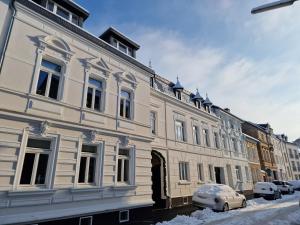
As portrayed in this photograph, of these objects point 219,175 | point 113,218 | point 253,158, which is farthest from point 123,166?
point 253,158

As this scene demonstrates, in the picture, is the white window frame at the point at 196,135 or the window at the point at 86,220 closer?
the window at the point at 86,220

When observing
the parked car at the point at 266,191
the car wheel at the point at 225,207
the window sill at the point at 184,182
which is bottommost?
the car wheel at the point at 225,207

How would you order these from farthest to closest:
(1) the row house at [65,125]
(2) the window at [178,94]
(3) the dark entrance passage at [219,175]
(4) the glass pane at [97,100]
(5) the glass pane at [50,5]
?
1. (3) the dark entrance passage at [219,175]
2. (2) the window at [178,94]
3. (4) the glass pane at [97,100]
4. (5) the glass pane at [50,5]
5. (1) the row house at [65,125]

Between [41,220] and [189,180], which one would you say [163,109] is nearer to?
[189,180]

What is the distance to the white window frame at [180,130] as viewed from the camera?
16.4 metres

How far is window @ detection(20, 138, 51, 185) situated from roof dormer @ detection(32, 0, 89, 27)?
5957 mm

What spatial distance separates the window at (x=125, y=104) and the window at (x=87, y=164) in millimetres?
2537

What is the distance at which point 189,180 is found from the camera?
15.9 metres

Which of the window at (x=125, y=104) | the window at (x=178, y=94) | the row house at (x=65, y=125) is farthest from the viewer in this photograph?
the window at (x=178, y=94)

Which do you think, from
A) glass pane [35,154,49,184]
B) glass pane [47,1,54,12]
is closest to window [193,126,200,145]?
glass pane [35,154,49,184]

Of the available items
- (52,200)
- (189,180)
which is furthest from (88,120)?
(189,180)

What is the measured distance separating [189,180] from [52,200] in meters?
10.7

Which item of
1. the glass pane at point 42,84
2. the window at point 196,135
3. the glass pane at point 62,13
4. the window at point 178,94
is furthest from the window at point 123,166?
the window at point 196,135

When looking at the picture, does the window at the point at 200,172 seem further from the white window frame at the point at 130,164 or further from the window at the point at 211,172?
the white window frame at the point at 130,164
